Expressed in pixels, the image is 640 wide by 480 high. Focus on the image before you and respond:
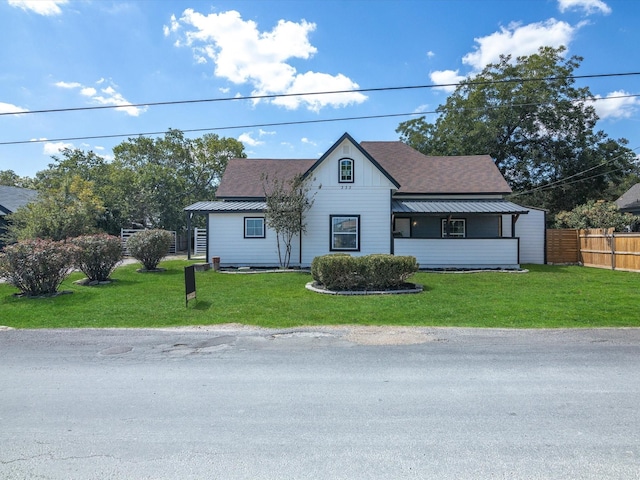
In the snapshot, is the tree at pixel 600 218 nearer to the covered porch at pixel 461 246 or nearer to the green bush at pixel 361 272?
Result: the covered porch at pixel 461 246

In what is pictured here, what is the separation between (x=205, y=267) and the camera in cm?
1789

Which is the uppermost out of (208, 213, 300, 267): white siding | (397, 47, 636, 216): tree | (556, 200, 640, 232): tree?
(397, 47, 636, 216): tree

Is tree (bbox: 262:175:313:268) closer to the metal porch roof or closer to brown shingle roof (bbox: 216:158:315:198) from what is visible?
the metal porch roof

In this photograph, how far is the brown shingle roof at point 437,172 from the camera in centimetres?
2084

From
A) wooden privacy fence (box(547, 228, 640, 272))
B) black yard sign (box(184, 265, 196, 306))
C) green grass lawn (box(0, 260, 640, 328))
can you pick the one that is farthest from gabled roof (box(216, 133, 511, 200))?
black yard sign (box(184, 265, 196, 306))

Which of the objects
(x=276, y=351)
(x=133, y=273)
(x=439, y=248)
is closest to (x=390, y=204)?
(x=439, y=248)

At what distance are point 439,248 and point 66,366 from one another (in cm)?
1552

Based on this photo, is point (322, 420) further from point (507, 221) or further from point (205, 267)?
point (507, 221)

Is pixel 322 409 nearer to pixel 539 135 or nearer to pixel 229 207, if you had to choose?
pixel 229 207

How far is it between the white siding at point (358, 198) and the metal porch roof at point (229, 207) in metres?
2.46

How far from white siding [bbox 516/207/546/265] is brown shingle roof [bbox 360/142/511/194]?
1.84 metres

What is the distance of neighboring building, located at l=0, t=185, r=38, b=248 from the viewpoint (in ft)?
84.8

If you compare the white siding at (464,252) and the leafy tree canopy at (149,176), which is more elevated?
the leafy tree canopy at (149,176)

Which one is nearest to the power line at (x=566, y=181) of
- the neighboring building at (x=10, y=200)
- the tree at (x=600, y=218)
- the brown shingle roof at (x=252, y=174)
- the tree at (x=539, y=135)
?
the tree at (x=539, y=135)
